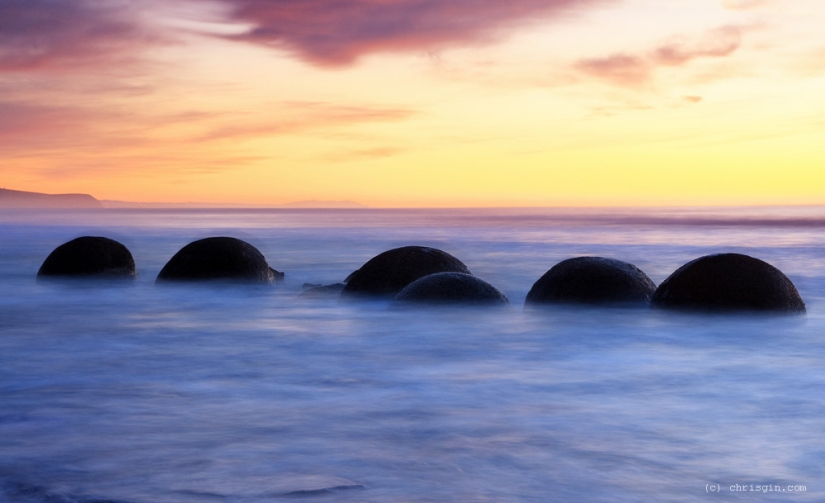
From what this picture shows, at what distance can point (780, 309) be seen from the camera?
10922 mm

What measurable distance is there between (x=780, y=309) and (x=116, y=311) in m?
8.95

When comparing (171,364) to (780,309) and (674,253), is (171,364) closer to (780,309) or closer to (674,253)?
(780,309)

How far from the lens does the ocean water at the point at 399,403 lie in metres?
5.18

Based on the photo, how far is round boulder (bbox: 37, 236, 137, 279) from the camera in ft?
52.5

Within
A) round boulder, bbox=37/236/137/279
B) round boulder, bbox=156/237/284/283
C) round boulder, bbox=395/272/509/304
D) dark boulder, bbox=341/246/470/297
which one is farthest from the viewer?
round boulder, bbox=37/236/137/279

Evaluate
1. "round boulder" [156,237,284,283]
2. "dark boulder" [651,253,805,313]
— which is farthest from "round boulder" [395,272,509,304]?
"round boulder" [156,237,284,283]

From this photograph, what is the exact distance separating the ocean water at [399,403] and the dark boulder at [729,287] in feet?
0.59

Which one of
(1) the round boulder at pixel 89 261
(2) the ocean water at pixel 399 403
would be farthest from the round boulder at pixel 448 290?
(1) the round boulder at pixel 89 261

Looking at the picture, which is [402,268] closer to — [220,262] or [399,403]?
[220,262]

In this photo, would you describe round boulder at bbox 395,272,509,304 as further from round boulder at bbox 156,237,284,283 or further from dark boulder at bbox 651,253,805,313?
round boulder at bbox 156,237,284,283

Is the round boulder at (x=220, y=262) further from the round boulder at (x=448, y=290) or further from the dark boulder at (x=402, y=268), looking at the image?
the round boulder at (x=448, y=290)

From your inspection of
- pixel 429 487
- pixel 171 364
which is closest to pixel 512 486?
pixel 429 487

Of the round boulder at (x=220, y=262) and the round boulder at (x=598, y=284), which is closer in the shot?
the round boulder at (x=598, y=284)

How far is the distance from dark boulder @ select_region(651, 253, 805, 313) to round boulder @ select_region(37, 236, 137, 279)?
9.61 metres
